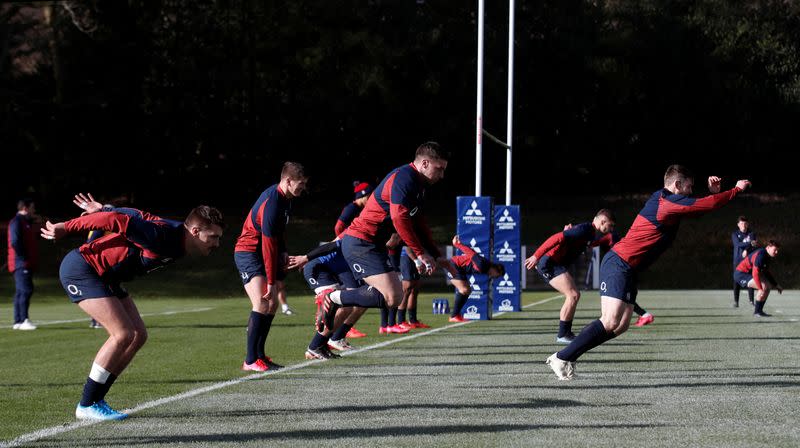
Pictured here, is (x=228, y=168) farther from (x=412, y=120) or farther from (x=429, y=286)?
(x=429, y=286)

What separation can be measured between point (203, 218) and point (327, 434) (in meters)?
1.68

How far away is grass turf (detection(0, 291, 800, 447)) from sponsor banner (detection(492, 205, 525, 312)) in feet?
23.2

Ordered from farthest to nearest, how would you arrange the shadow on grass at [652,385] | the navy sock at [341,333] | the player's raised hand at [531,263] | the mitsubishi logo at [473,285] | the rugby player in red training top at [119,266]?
the mitsubishi logo at [473,285]
the player's raised hand at [531,263]
the navy sock at [341,333]
the shadow on grass at [652,385]
the rugby player in red training top at [119,266]

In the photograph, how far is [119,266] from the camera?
8.20 meters

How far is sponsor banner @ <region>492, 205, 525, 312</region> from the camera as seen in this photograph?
24.7 m

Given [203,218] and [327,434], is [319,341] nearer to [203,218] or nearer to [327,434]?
[203,218]

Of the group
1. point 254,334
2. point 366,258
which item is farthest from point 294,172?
point 254,334

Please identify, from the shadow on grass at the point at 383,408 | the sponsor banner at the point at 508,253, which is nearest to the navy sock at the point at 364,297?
the shadow on grass at the point at 383,408

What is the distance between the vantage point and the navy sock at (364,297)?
38.4 ft

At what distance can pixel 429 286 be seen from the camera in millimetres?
39969

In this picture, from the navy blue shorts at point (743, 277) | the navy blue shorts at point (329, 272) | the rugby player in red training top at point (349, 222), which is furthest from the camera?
the navy blue shorts at point (743, 277)

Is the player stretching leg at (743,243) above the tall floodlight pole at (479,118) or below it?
below

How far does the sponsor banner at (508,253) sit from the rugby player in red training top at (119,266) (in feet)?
55.1

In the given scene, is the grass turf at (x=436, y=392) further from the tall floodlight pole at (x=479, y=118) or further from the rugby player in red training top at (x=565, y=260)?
the tall floodlight pole at (x=479, y=118)
